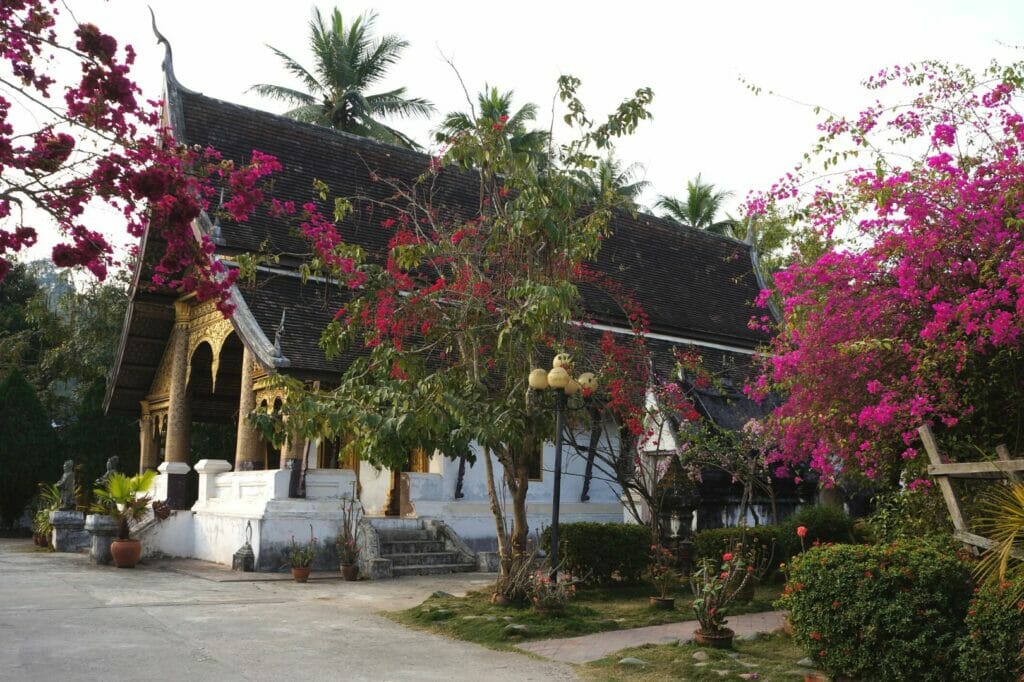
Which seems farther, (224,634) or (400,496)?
(400,496)

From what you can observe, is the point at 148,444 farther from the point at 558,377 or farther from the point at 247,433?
the point at 558,377

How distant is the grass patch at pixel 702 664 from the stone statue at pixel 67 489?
1448 cm

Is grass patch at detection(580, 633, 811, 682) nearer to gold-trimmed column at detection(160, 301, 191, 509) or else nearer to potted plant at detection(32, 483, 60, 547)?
gold-trimmed column at detection(160, 301, 191, 509)

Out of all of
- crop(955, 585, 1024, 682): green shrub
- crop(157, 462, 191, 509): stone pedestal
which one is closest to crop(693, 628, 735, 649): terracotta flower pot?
crop(955, 585, 1024, 682): green shrub

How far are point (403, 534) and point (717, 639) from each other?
826 cm

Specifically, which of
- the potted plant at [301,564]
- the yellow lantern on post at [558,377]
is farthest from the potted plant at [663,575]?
the potted plant at [301,564]

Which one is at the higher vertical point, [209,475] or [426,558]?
[209,475]

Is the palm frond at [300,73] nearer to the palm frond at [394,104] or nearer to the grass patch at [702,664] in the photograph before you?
the palm frond at [394,104]

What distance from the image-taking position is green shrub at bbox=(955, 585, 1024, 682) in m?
6.32

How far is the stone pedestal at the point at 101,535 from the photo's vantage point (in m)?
16.1

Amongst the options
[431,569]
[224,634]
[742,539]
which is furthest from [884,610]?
[431,569]

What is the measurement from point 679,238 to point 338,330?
15.8 meters

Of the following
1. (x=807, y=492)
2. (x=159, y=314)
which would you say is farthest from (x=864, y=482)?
(x=159, y=314)

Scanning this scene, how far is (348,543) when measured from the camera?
48.3ft
